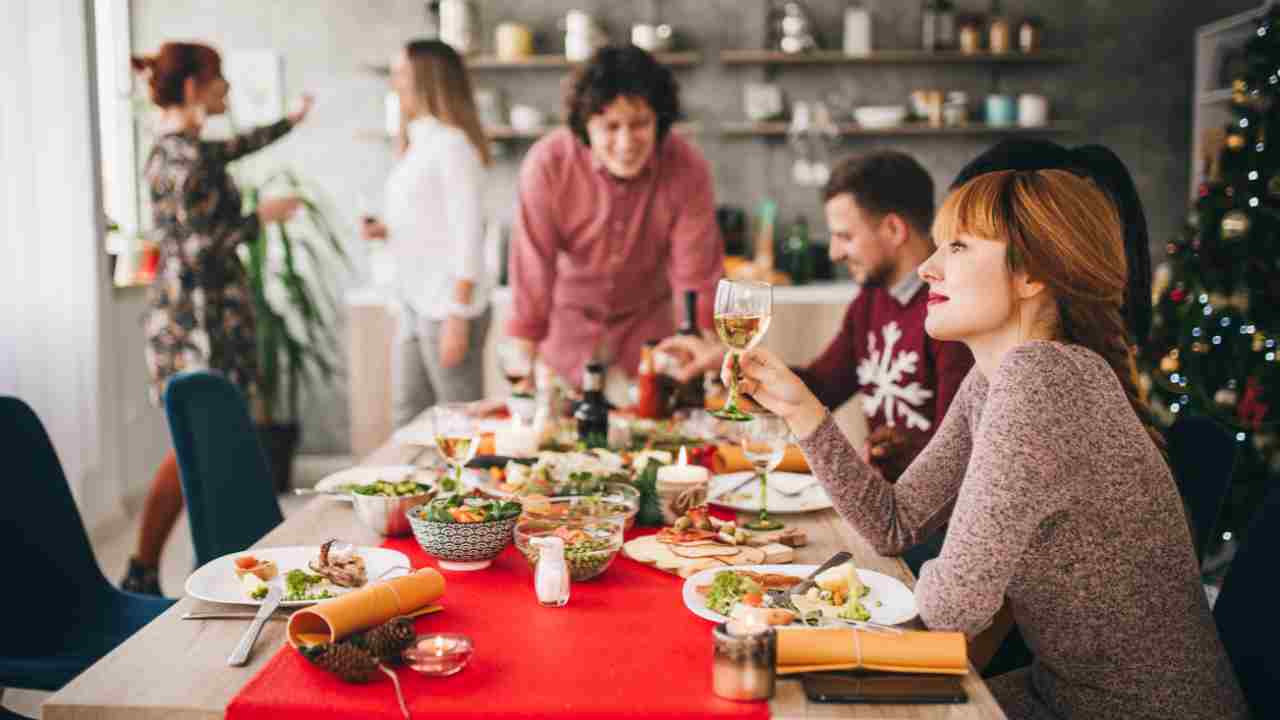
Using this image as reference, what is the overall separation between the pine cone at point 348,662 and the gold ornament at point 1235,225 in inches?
144

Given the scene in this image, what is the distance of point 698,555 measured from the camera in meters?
1.60

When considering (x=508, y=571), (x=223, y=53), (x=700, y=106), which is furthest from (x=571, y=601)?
(x=223, y=53)

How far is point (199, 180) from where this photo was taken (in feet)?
11.6

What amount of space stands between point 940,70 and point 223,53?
3184 mm

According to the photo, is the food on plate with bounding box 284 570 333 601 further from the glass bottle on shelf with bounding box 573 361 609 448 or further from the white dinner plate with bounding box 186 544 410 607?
the glass bottle on shelf with bounding box 573 361 609 448

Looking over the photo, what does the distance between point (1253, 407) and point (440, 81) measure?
2.72 meters

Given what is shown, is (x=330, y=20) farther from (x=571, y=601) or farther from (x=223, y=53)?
(x=571, y=601)

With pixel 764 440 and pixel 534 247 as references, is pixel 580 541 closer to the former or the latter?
pixel 764 440

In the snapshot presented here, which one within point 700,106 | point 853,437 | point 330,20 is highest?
point 330,20

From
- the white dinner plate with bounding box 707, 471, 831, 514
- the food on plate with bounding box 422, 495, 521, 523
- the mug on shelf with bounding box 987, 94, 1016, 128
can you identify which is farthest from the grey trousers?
the mug on shelf with bounding box 987, 94, 1016, 128

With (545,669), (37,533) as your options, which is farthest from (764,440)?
(37,533)

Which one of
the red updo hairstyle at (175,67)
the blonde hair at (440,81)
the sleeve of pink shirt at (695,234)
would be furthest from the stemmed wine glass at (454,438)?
the red updo hairstyle at (175,67)

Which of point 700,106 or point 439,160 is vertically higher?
point 700,106

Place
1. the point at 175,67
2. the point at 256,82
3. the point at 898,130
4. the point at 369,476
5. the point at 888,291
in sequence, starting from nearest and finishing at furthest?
the point at 369,476 → the point at 888,291 → the point at 175,67 → the point at 898,130 → the point at 256,82
